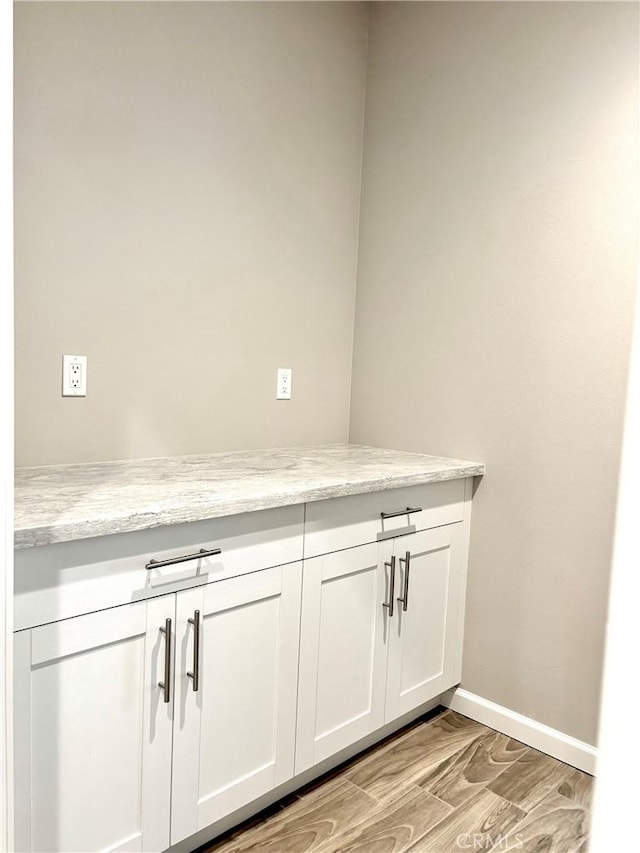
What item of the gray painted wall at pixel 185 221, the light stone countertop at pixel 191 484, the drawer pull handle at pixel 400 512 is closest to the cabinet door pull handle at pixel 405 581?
the drawer pull handle at pixel 400 512

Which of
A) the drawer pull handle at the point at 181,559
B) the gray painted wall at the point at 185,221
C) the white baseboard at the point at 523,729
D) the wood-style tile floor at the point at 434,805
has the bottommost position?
the wood-style tile floor at the point at 434,805

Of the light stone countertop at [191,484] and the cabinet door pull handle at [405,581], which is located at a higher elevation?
the light stone countertop at [191,484]

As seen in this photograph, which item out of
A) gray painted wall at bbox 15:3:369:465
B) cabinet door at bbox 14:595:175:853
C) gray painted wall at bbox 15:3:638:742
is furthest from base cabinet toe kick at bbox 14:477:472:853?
gray painted wall at bbox 15:3:369:465

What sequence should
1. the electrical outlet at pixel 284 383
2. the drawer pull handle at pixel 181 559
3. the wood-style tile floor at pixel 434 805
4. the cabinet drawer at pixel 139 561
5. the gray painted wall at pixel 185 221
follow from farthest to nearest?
the electrical outlet at pixel 284 383
the gray painted wall at pixel 185 221
the wood-style tile floor at pixel 434 805
the drawer pull handle at pixel 181 559
the cabinet drawer at pixel 139 561

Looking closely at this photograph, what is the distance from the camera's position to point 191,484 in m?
A: 1.77

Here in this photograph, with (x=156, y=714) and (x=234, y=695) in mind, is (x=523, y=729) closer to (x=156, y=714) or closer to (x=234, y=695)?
(x=234, y=695)

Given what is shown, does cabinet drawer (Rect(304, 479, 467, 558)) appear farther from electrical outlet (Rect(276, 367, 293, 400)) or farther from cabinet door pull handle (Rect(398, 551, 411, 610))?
electrical outlet (Rect(276, 367, 293, 400))

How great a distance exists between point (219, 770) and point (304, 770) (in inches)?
12.7

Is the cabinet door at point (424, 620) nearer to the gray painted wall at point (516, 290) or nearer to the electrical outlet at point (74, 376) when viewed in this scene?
the gray painted wall at point (516, 290)

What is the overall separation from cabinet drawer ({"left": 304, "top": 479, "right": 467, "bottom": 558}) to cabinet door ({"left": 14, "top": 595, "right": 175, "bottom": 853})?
1.59 feet

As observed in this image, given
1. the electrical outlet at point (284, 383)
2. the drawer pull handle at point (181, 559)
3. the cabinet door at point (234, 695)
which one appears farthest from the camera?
the electrical outlet at point (284, 383)

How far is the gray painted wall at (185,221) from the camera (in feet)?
6.10

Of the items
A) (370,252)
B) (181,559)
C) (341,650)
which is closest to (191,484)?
(181,559)

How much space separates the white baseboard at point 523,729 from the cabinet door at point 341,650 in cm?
44
